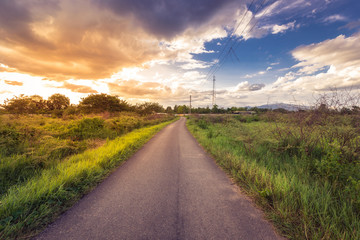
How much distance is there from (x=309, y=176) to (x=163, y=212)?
3.98 metres

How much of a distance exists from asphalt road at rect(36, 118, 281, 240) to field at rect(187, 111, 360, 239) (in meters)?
0.45

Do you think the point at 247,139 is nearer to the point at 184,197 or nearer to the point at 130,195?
the point at 184,197

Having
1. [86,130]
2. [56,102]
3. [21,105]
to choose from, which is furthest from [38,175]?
[56,102]

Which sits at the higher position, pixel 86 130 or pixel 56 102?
pixel 56 102

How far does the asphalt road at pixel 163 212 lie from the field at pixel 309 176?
0.45 metres

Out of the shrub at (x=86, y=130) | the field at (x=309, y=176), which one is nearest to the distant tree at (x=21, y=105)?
the shrub at (x=86, y=130)

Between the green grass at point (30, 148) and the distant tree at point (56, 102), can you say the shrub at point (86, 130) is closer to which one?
the green grass at point (30, 148)

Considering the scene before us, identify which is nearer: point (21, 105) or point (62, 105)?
point (21, 105)

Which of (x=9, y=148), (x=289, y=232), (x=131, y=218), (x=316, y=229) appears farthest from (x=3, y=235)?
(x=9, y=148)

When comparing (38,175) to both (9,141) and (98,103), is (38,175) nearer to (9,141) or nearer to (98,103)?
(9,141)

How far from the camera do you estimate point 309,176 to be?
3.65m

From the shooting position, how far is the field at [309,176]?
84.6 inches

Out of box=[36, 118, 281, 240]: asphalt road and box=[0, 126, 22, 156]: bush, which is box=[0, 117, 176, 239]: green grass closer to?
box=[36, 118, 281, 240]: asphalt road

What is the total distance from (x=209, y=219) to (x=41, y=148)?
20.6 feet
